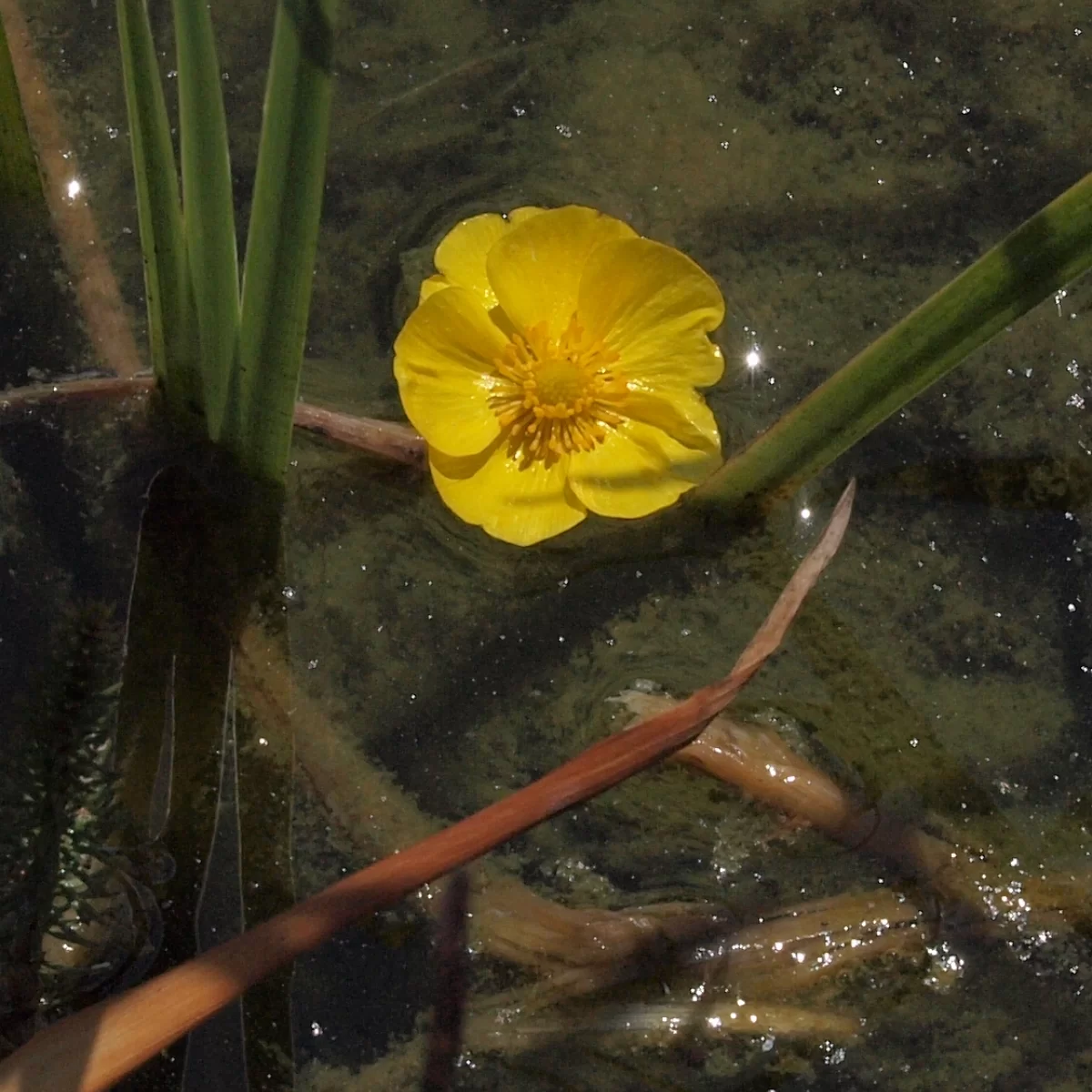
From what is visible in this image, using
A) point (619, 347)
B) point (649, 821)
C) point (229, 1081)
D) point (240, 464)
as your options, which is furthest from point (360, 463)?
point (229, 1081)

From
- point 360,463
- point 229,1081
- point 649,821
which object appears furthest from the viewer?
point 360,463

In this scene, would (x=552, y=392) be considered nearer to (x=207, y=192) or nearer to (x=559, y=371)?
(x=559, y=371)

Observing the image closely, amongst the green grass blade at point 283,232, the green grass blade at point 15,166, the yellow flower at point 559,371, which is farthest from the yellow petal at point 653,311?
the green grass blade at point 15,166

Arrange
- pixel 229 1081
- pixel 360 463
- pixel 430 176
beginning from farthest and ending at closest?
pixel 430 176 < pixel 360 463 < pixel 229 1081

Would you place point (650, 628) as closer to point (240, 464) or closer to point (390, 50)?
point (240, 464)

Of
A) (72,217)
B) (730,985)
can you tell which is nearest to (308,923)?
(730,985)

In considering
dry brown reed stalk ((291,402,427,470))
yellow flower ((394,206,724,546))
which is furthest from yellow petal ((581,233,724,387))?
dry brown reed stalk ((291,402,427,470))

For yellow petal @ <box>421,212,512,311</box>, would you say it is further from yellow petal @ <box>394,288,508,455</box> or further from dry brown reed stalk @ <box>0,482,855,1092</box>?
dry brown reed stalk @ <box>0,482,855,1092</box>
